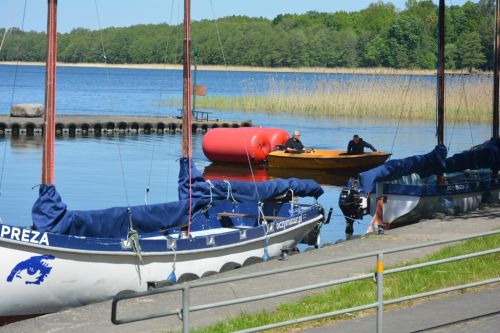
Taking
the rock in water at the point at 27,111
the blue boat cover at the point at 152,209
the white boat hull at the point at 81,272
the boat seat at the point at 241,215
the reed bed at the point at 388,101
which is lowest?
the white boat hull at the point at 81,272

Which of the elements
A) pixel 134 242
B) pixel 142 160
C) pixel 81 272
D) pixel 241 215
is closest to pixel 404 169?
pixel 241 215

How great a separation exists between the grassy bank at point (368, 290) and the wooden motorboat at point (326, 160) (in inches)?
1063

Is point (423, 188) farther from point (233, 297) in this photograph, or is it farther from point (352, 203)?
point (233, 297)

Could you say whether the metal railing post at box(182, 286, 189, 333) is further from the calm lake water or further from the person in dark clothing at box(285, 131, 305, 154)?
the person in dark clothing at box(285, 131, 305, 154)

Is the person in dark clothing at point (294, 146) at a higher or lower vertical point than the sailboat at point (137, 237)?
higher

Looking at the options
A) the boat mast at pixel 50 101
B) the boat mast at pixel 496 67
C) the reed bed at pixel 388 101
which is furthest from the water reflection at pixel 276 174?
Result: the boat mast at pixel 50 101

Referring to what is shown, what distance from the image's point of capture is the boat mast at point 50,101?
18.7 metres

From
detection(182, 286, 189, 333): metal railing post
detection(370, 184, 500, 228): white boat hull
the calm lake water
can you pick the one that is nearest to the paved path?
detection(182, 286, 189, 333): metal railing post

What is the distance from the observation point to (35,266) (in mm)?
16938

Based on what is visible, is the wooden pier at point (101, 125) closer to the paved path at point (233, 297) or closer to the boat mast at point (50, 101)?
the paved path at point (233, 297)

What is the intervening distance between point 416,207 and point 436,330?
1464 cm

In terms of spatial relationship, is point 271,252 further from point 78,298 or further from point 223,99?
point 223,99

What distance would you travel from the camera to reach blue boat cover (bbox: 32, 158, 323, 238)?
18.5 metres

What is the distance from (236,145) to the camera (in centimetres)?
4869
